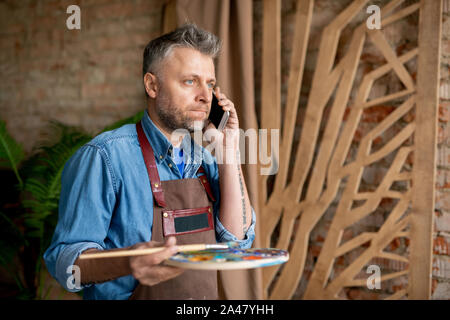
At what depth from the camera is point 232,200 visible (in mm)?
1275

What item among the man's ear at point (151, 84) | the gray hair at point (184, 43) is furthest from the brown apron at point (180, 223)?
the gray hair at point (184, 43)

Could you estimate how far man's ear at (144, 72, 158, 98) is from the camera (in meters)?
1.26

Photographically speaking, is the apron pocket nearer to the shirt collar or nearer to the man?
the man

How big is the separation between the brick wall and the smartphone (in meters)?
1.23

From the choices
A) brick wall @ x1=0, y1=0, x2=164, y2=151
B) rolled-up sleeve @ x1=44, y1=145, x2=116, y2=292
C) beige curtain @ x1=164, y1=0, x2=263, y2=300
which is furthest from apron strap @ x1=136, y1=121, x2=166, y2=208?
brick wall @ x1=0, y1=0, x2=164, y2=151

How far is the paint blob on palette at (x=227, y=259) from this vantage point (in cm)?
85

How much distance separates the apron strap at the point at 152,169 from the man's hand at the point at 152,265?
0.25 meters

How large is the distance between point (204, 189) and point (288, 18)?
129 cm
